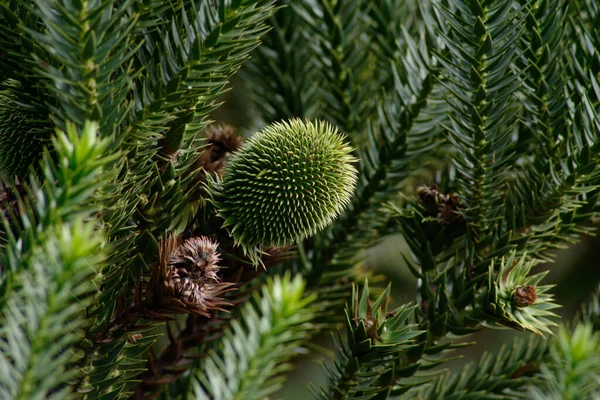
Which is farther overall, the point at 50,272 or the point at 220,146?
the point at 220,146

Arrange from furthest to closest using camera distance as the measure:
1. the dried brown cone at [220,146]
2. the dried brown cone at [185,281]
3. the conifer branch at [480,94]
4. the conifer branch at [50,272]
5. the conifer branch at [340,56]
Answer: the conifer branch at [340,56] < the dried brown cone at [220,146] < the conifer branch at [480,94] < the dried brown cone at [185,281] < the conifer branch at [50,272]

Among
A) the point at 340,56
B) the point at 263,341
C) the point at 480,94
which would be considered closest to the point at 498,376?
the point at 480,94

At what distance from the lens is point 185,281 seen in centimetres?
78

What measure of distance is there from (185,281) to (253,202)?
15 centimetres

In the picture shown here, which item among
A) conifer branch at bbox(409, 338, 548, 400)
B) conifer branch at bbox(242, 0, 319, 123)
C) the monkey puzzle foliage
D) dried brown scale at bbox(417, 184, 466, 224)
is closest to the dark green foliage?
the monkey puzzle foliage

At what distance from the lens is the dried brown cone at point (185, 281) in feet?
2.57

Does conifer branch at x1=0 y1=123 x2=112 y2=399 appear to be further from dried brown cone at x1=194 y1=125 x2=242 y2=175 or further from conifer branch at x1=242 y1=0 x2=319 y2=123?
conifer branch at x1=242 y1=0 x2=319 y2=123

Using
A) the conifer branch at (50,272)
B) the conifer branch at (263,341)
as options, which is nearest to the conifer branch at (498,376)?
the conifer branch at (263,341)

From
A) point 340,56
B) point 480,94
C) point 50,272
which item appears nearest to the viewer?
point 50,272

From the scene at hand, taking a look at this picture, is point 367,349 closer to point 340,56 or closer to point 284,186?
point 284,186

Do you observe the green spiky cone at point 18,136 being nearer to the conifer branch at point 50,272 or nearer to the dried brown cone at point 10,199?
the dried brown cone at point 10,199

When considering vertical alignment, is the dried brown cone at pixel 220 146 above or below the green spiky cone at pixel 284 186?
above

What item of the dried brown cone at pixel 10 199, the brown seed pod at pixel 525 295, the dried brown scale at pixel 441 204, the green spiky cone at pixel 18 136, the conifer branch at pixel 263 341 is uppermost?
the green spiky cone at pixel 18 136

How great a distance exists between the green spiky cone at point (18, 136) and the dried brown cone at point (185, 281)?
24 cm
